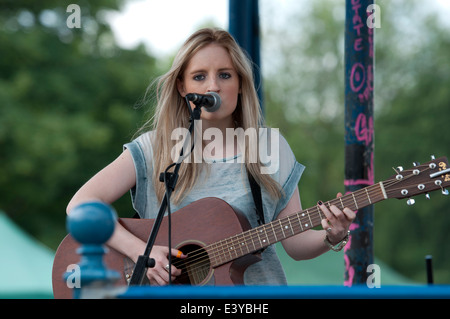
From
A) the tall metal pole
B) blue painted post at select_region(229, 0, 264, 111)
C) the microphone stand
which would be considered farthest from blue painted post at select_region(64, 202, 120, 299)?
blue painted post at select_region(229, 0, 264, 111)

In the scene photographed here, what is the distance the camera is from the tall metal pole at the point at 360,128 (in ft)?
10.0

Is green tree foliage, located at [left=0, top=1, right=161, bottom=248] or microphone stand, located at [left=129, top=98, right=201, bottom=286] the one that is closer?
microphone stand, located at [left=129, top=98, right=201, bottom=286]

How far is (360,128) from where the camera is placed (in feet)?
10.1

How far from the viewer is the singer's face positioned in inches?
117

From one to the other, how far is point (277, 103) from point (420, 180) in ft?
61.9

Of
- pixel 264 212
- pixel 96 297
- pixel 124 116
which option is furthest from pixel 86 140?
pixel 96 297

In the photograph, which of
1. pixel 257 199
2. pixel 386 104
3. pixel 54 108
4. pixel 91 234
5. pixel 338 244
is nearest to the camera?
pixel 91 234

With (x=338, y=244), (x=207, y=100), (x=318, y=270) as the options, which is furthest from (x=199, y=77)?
(x=318, y=270)

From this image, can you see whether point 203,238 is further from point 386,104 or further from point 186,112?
point 386,104

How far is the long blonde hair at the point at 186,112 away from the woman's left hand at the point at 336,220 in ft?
1.20

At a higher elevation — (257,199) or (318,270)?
(257,199)

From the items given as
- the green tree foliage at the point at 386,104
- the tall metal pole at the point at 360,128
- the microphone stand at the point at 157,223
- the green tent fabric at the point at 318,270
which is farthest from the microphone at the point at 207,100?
the green tree foliage at the point at 386,104

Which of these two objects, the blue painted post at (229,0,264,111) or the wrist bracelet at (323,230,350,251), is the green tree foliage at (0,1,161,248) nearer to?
the blue painted post at (229,0,264,111)

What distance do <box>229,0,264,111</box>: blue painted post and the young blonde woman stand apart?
0.58 m
